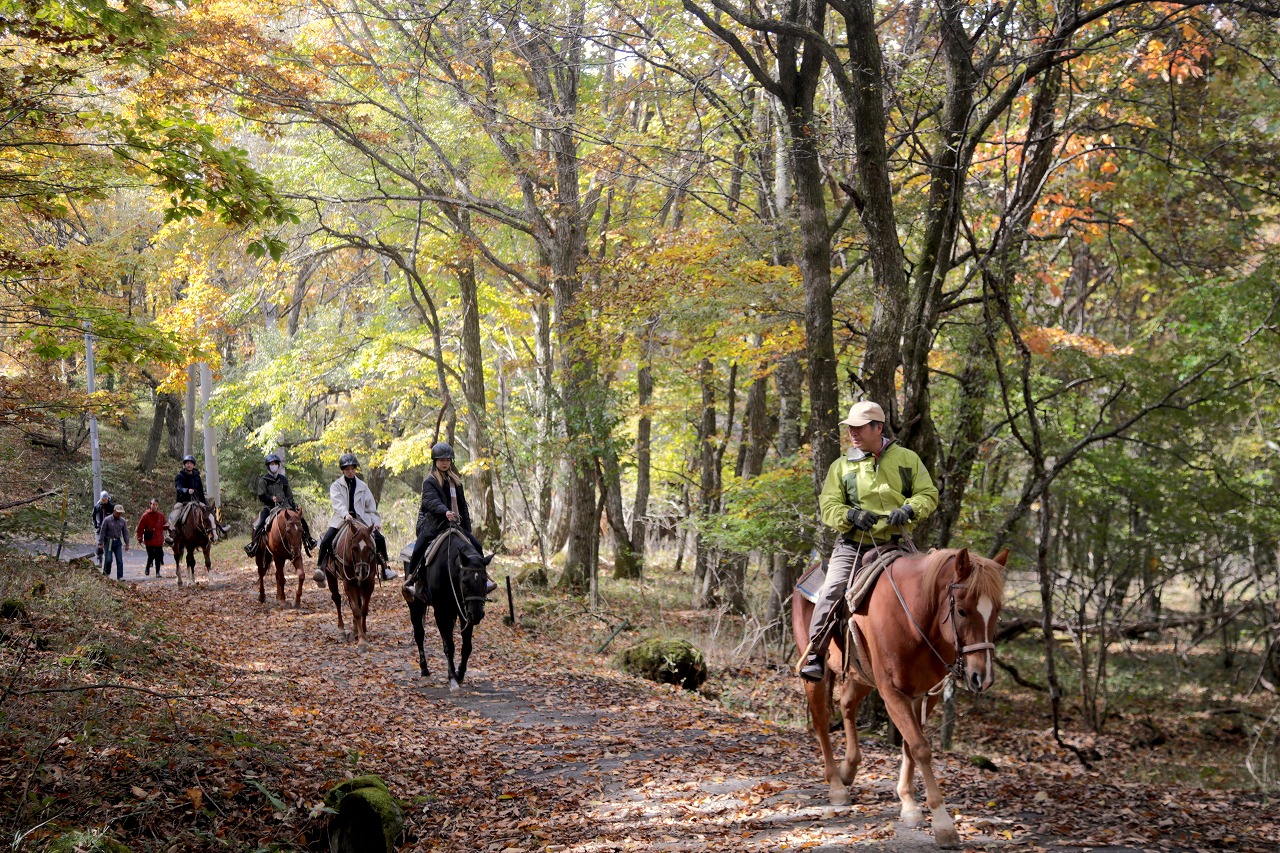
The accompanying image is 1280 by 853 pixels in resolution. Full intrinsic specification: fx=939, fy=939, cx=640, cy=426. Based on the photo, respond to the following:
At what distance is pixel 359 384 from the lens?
2898 cm

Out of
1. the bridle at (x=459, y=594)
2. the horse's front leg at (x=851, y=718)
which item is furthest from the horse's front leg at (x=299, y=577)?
the horse's front leg at (x=851, y=718)

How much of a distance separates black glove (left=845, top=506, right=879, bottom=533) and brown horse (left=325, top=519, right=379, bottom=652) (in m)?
8.40

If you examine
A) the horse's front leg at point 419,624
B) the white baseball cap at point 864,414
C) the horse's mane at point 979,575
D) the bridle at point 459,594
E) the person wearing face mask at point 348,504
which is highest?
the white baseball cap at point 864,414

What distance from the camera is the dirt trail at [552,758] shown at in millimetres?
6359

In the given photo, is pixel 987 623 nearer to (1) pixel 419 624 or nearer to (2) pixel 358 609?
(1) pixel 419 624

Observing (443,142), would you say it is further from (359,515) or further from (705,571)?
(705,571)

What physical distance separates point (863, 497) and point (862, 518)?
32cm

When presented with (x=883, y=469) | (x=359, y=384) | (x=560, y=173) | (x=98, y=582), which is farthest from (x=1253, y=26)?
(x=359, y=384)

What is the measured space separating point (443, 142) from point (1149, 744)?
16739 mm

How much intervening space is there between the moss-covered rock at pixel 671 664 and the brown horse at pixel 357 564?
3.84 meters

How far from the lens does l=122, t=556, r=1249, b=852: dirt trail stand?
6359mm

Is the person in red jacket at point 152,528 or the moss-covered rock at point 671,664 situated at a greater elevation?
the person in red jacket at point 152,528

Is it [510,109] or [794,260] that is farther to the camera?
[510,109]

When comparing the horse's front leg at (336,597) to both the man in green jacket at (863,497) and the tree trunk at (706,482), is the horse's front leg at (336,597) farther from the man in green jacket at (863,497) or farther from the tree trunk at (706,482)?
the man in green jacket at (863,497)
